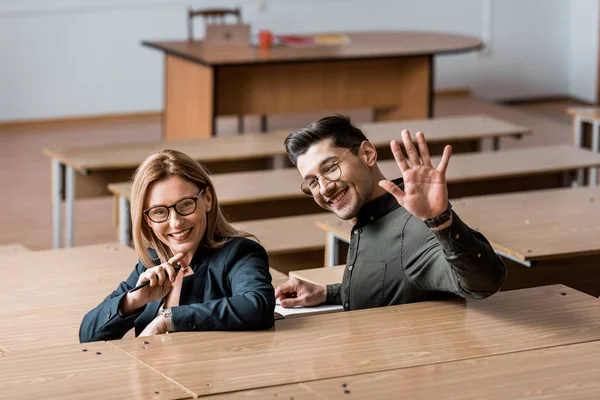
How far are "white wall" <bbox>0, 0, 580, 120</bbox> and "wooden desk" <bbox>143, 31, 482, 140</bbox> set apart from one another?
154 cm

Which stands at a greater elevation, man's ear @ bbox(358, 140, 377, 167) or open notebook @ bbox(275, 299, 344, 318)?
man's ear @ bbox(358, 140, 377, 167)

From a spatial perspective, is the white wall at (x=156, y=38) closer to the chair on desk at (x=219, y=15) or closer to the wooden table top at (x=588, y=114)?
the chair on desk at (x=219, y=15)

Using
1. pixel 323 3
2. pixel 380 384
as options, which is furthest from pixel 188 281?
pixel 323 3

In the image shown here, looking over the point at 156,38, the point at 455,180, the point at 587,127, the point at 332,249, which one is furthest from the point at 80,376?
the point at 156,38

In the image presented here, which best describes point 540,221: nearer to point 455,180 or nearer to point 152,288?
point 455,180

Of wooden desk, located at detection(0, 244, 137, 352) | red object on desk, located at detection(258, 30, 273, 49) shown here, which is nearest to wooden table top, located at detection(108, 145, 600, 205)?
wooden desk, located at detection(0, 244, 137, 352)

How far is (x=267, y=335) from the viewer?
7.84 feet

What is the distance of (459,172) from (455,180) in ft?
0.36

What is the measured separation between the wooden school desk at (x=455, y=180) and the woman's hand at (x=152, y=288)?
75.2 inches

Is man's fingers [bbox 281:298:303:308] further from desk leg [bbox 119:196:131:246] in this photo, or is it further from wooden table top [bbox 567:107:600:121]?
wooden table top [bbox 567:107:600:121]

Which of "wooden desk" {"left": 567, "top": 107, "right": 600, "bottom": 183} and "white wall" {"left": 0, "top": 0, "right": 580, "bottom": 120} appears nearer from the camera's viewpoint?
"wooden desk" {"left": 567, "top": 107, "right": 600, "bottom": 183}

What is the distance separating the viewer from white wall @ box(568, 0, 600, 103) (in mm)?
10117

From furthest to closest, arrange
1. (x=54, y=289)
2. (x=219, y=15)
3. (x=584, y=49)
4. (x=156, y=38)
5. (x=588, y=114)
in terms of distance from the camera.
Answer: (x=584, y=49) < (x=156, y=38) < (x=219, y=15) < (x=588, y=114) < (x=54, y=289)

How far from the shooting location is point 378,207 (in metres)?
2.72
